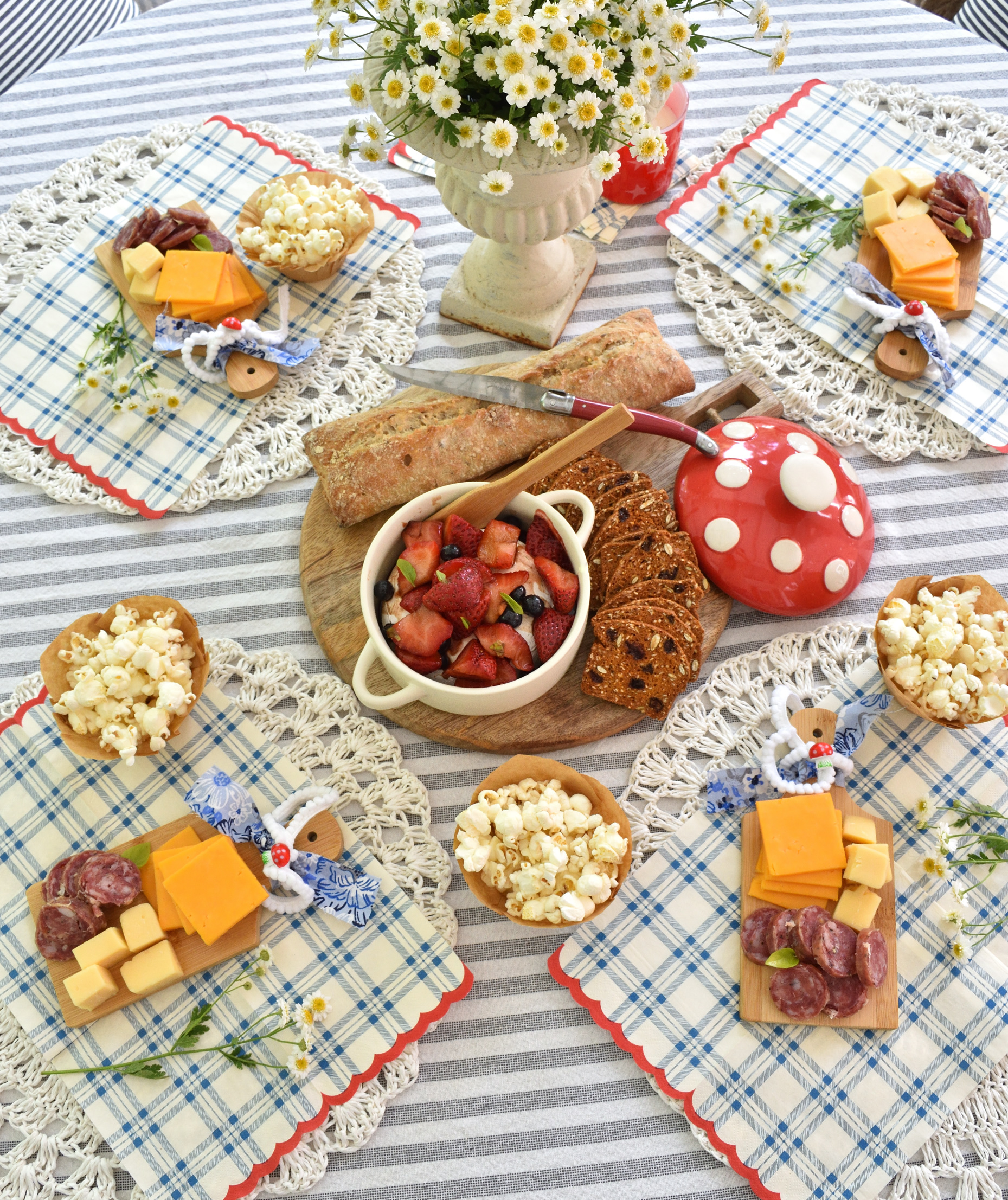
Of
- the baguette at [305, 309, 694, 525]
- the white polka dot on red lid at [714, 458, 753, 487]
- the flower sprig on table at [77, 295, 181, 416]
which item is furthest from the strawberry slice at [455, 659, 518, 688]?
the flower sprig on table at [77, 295, 181, 416]

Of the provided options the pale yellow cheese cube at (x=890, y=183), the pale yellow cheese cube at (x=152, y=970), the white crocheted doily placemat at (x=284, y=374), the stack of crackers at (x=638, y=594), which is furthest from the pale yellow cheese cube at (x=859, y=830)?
the pale yellow cheese cube at (x=890, y=183)

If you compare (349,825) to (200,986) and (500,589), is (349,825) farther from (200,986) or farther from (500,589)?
(500,589)

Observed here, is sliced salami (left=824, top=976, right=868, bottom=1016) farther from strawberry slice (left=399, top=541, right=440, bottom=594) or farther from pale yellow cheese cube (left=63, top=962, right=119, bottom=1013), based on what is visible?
pale yellow cheese cube (left=63, top=962, right=119, bottom=1013)

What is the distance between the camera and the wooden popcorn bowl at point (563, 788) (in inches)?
44.6

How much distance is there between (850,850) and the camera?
3.94 feet

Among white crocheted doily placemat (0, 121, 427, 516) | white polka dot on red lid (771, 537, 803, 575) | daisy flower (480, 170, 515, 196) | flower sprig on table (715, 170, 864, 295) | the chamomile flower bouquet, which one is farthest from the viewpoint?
flower sprig on table (715, 170, 864, 295)

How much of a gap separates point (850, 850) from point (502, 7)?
1.11 meters

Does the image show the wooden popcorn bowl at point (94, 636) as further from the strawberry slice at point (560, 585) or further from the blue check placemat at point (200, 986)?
the strawberry slice at point (560, 585)

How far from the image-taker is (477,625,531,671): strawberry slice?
1.23 m

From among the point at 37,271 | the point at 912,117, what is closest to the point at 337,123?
the point at 37,271

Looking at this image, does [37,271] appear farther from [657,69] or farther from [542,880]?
[542,880]

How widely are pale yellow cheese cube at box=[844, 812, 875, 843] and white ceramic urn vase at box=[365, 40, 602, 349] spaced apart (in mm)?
935

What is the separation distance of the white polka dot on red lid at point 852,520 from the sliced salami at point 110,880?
1134mm

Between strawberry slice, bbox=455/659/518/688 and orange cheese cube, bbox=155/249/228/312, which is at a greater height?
orange cheese cube, bbox=155/249/228/312
